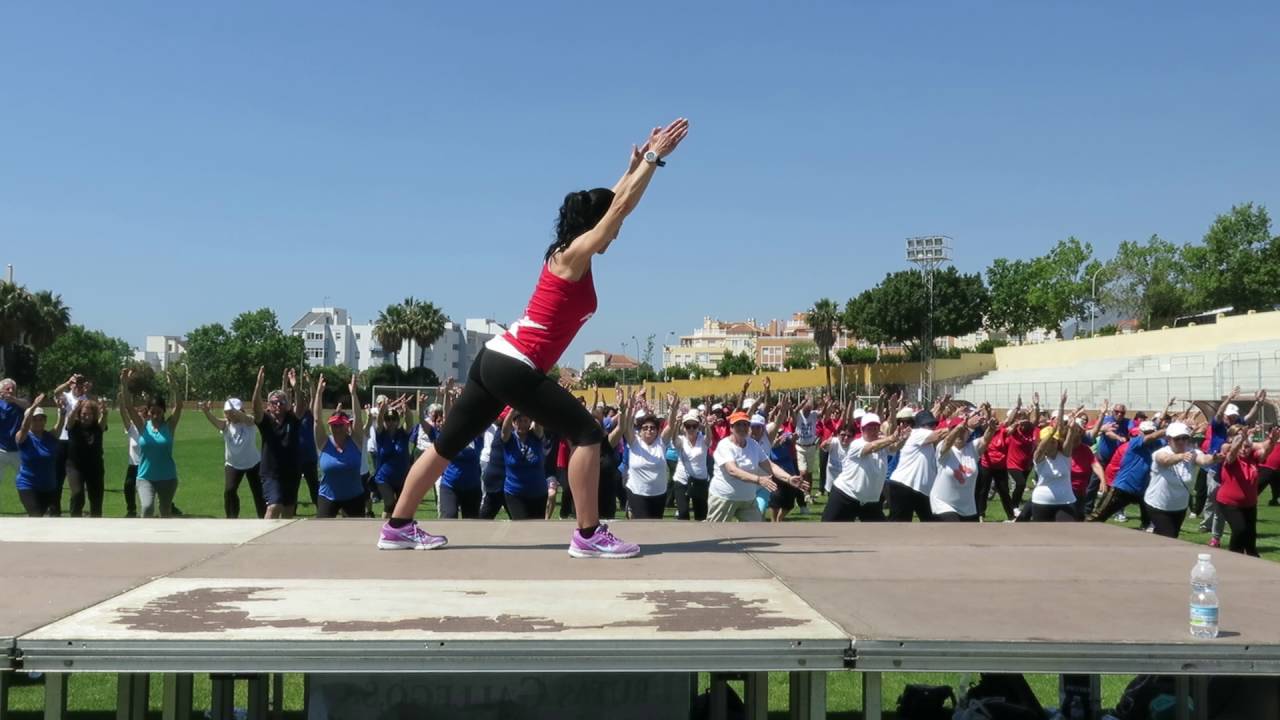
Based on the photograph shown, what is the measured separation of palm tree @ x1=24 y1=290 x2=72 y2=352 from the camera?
239ft

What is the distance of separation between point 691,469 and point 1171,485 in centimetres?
521

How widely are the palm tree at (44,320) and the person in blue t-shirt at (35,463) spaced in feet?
221

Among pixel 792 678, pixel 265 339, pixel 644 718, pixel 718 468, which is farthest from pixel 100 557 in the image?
pixel 265 339

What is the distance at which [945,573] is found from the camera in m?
5.53

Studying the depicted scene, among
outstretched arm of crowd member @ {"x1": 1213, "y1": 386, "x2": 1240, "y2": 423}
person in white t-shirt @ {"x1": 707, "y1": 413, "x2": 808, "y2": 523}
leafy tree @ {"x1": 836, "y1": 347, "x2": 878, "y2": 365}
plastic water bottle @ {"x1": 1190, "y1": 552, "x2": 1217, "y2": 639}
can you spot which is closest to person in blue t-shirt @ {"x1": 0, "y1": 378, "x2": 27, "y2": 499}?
person in white t-shirt @ {"x1": 707, "y1": 413, "x2": 808, "y2": 523}

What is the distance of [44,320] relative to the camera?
74500 millimetres

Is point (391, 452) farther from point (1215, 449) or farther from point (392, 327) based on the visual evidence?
point (392, 327)

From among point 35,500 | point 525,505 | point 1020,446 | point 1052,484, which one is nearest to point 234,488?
point 35,500

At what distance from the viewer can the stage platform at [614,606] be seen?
3799 millimetres

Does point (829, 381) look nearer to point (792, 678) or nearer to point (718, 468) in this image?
point (718, 468)

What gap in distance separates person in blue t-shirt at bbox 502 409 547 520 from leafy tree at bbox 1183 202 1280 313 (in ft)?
328

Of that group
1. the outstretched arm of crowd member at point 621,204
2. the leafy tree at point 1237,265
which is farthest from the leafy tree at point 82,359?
the outstretched arm of crowd member at point 621,204

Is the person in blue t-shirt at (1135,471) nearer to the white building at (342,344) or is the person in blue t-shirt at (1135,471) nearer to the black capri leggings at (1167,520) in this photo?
the black capri leggings at (1167,520)

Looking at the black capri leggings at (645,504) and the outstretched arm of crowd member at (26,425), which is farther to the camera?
the outstretched arm of crowd member at (26,425)
